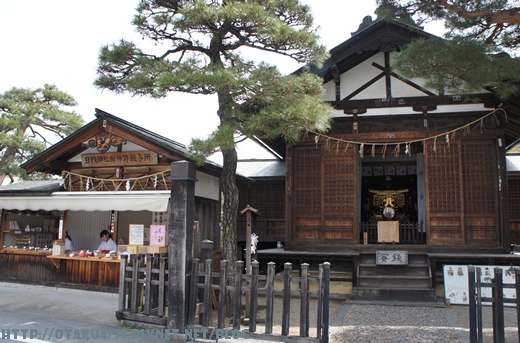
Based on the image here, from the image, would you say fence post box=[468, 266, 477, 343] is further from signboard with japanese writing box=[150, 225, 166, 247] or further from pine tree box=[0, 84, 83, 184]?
pine tree box=[0, 84, 83, 184]

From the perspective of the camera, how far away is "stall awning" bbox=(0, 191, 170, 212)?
31.8 feet

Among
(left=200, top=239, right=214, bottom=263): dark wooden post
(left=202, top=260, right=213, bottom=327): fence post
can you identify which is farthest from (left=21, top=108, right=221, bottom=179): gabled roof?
(left=202, top=260, right=213, bottom=327): fence post

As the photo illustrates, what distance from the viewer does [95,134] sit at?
10734mm

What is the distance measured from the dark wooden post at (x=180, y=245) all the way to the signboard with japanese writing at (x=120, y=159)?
154 inches

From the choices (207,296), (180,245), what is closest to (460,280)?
(207,296)

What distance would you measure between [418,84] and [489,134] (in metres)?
2.33

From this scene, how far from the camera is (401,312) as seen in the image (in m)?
8.84

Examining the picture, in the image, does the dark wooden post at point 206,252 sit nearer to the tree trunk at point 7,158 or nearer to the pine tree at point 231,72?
the pine tree at point 231,72

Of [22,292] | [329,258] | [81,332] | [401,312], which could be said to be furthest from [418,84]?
[22,292]

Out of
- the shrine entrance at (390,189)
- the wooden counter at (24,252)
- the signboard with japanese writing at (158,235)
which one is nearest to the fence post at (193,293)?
the signboard with japanese writing at (158,235)

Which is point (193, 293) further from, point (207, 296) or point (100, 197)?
point (100, 197)

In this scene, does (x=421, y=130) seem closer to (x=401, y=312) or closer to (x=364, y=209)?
(x=401, y=312)

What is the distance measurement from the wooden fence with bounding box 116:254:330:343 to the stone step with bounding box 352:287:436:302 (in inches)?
150

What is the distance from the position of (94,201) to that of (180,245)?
4.66 m
